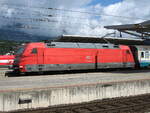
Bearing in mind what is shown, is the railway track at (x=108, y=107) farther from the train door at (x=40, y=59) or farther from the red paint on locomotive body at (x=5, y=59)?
the red paint on locomotive body at (x=5, y=59)

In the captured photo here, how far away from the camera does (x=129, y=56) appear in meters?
27.9

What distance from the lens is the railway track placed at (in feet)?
37.4

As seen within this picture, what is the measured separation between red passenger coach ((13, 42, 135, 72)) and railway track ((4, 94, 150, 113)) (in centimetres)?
922

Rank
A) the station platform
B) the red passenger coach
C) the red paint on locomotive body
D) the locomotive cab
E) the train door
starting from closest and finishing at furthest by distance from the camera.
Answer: the station platform
the locomotive cab
the red passenger coach
the train door
the red paint on locomotive body

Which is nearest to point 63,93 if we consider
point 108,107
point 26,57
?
point 108,107

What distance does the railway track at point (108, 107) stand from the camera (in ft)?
37.4

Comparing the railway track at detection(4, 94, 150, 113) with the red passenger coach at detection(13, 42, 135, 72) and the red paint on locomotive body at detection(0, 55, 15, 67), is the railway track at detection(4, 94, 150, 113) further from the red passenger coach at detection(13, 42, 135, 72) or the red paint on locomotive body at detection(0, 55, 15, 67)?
the red paint on locomotive body at detection(0, 55, 15, 67)

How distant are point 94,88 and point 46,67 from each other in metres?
8.85

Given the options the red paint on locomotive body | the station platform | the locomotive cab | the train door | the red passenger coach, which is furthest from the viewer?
the red paint on locomotive body

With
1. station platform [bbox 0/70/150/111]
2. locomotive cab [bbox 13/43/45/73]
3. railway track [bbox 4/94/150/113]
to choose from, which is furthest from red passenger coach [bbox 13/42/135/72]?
railway track [bbox 4/94/150/113]

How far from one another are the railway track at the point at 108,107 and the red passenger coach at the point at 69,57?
9.22 metres

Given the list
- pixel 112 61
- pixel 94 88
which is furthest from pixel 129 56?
pixel 94 88

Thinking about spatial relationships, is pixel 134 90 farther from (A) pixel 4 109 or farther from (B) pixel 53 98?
(A) pixel 4 109

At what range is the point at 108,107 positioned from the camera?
40.2 ft
